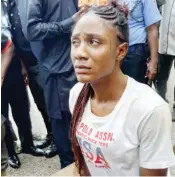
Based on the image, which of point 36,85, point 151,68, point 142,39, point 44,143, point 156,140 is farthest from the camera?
point 44,143

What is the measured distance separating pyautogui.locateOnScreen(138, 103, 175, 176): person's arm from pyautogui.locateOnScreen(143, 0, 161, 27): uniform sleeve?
1437 mm

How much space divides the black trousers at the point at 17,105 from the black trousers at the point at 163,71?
1364mm

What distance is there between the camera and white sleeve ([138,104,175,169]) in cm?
123

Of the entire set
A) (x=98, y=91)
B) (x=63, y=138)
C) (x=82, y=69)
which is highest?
(x=82, y=69)

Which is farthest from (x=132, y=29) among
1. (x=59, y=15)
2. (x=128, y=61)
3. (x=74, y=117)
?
(x=74, y=117)

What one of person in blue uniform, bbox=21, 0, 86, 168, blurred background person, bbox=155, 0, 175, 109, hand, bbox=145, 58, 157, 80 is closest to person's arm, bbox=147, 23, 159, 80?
hand, bbox=145, 58, 157, 80

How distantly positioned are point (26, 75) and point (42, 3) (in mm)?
832

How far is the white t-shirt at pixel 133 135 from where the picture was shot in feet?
4.07

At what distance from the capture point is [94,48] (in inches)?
50.9

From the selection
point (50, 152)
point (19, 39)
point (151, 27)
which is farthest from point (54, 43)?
point (50, 152)

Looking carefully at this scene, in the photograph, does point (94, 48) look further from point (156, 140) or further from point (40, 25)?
point (40, 25)

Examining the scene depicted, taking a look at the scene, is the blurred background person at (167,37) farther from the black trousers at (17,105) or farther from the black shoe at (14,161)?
the black shoe at (14,161)

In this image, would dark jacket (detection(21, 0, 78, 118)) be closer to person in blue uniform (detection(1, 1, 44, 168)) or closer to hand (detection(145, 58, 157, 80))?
person in blue uniform (detection(1, 1, 44, 168))

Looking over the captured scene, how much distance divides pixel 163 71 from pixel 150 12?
111 cm
